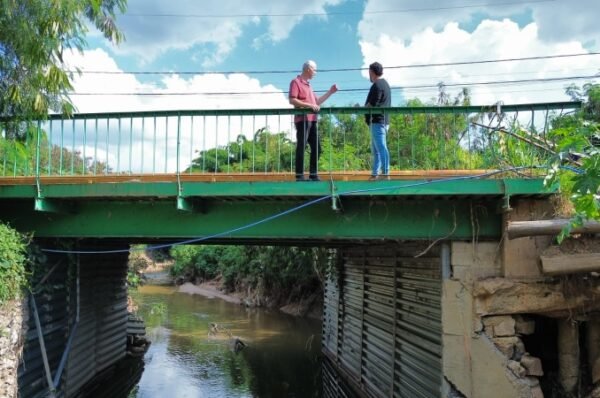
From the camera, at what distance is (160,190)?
7328mm

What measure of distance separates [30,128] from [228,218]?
3333 mm

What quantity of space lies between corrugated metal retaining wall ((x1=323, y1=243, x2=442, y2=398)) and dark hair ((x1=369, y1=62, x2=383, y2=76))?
2623 millimetres

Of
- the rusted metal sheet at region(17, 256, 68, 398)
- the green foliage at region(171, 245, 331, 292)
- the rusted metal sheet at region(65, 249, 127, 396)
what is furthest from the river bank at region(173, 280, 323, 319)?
the rusted metal sheet at region(17, 256, 68, 398)

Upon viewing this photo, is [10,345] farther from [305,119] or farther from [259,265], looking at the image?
[259,265]

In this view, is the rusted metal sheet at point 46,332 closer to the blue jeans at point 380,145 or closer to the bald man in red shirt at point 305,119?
the bald man in red shirt at point 305,119

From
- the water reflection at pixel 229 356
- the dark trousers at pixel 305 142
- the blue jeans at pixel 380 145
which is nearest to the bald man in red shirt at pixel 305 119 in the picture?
the dark trousers at pixel 305 142

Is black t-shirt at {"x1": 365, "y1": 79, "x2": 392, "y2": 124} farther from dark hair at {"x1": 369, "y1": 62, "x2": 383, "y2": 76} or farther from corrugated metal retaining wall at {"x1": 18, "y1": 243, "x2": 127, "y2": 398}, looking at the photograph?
corrugated metal retaining wall at {"x1": 18, "y1": 243, "x2": 127, "y2": 398}

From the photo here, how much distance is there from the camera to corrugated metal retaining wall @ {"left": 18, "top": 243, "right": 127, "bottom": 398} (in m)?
8.88

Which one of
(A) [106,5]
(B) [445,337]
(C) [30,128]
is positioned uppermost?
(A) [106,5]

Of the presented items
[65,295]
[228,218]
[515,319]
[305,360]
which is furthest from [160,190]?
[305,360]

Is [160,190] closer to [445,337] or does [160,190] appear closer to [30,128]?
[30,128]

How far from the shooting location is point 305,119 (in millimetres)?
7113

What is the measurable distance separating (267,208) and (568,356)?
4.38 metres

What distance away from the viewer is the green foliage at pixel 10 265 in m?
7.05
